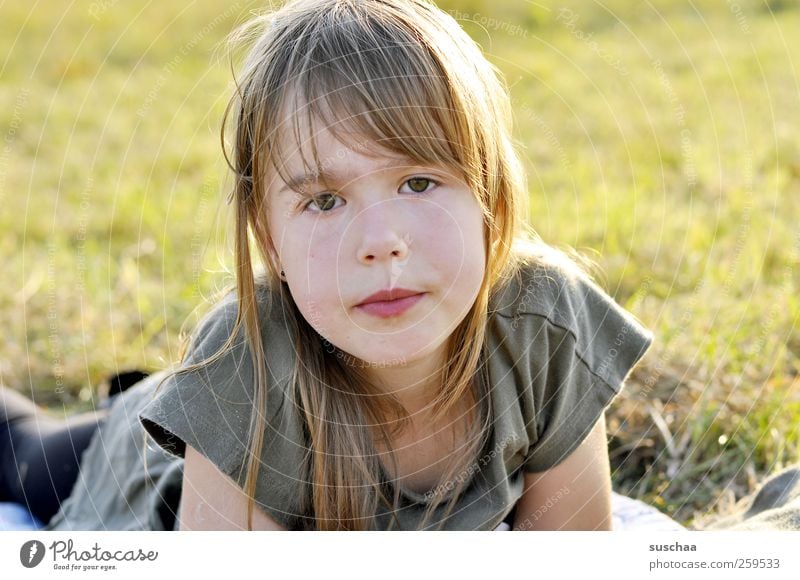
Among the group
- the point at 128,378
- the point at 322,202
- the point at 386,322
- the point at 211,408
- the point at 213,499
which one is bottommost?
the point at 128,378

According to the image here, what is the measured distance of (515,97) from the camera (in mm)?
2582

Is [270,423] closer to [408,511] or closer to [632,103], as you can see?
[408,511]

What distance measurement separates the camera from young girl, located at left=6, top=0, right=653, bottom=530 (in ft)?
3.03

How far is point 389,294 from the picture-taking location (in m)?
0.93

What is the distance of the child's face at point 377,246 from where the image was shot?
91 centimetres

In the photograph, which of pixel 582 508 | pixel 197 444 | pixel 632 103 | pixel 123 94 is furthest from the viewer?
pixel 123 94

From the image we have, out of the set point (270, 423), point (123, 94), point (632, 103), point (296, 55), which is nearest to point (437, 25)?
point (296, 55)

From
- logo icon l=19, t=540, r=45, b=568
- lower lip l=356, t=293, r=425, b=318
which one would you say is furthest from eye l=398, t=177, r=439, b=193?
logo icon l=19, t=540, r=45, b=568

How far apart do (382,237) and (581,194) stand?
1284 mm

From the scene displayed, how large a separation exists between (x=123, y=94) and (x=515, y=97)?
3.74 feet

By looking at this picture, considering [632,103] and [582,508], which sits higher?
[632,103]

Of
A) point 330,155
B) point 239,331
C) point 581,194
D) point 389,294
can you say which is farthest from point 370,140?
point 581,194

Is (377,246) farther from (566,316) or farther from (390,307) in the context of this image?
(566,316)

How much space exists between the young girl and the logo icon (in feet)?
0.56
